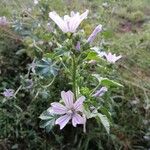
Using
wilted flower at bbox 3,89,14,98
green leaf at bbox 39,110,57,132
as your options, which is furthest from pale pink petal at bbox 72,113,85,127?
wilted flower at bbox 3,89,14,98

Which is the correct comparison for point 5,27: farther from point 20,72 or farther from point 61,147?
point 61,147

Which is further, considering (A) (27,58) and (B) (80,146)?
(A) (27,58)

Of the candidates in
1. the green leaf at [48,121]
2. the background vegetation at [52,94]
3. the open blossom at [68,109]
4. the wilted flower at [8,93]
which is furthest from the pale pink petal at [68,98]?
the wilted flower at [8,93]

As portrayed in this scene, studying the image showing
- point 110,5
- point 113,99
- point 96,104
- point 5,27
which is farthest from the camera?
point 110,5

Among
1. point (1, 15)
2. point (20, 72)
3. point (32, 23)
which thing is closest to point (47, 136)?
point (20, 72)

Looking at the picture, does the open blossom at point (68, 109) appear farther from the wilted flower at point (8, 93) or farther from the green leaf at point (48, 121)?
the wilted flower at point (8, 93)

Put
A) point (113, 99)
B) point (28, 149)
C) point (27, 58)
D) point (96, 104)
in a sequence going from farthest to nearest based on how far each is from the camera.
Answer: point (27, 58) < point (113, 99) < point (28, 149) < point (96, 104)
